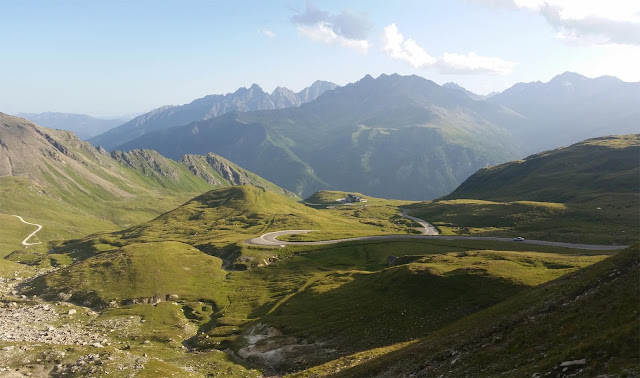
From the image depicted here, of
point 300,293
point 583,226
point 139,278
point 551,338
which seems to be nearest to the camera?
point 551,338

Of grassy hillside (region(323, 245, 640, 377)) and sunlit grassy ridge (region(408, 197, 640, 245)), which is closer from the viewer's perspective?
grassy hillside (region(323, 245, 640, 377))

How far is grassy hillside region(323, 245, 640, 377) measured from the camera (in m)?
27.8

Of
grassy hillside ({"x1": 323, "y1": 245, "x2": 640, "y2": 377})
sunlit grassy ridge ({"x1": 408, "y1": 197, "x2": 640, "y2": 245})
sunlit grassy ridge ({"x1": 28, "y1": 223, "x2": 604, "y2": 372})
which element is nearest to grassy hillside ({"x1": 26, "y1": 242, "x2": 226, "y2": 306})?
sunlit grassy ridge ({"x1": 28, "y1": 223, "x2": 604, "y2": 372})

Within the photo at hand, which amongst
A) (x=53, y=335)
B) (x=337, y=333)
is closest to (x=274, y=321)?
(x=337, y=333)

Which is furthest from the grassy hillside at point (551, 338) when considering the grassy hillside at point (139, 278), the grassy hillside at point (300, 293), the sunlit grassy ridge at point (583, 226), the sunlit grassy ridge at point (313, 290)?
the sunlit grassy ridge at point (583, 226)

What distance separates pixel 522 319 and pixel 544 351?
11052 mm

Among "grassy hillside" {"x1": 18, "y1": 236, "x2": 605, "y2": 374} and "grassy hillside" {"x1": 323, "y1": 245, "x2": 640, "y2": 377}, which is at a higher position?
"grassy hillside" {"x1": 323, "y1": 245, "x2": 640, "y2": 377}

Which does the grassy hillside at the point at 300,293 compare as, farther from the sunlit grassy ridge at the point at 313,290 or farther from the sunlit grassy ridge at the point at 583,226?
the sunlit grassy ridge at the point at 583,226

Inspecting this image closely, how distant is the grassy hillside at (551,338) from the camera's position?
2783cm

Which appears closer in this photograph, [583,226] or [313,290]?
[313,290]

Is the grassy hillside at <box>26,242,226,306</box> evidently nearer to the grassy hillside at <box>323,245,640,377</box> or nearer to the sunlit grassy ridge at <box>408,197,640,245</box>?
the grassy hillside at <box>323,245,640,377</box>

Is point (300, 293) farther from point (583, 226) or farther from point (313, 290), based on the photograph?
point (583, 226)

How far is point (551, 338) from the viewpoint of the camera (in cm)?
3597

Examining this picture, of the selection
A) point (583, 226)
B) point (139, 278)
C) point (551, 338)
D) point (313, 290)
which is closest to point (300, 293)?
point (313, 290)
